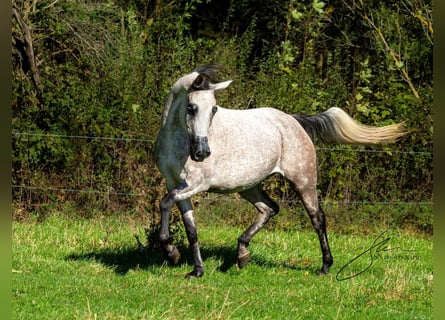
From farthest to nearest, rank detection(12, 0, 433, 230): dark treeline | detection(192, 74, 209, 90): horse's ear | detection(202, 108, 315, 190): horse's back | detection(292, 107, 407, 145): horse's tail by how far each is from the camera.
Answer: detection(12, 0, 433, 230): dark treeline → detection(292, 107, 407, 145): horse's tail → detection(202, 108, 315, 190): horse's back → detection(192, 74, 209, 90): horse's ear

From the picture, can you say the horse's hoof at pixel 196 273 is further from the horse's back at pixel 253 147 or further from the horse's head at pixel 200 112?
the horse's head at pixel 200 112

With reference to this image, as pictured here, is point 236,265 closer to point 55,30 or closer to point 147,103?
point 147,103

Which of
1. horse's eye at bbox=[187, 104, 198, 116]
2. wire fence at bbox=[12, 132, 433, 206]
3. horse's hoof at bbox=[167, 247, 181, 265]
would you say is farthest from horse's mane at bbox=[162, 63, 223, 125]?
wire fence at bbox=[12, 132, 433, 206]

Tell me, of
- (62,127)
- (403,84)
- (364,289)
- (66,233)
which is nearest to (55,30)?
(62,127)

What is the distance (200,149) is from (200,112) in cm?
34

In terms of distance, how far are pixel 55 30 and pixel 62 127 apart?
188 cm

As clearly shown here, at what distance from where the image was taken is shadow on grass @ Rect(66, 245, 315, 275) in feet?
22.9

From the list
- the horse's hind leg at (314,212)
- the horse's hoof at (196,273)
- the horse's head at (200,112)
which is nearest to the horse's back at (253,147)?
the horse's hind leg at (314,212)

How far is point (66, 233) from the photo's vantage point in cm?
838

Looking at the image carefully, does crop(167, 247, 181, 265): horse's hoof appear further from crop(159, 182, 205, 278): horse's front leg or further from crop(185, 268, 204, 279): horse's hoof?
crop(185, 268, 204, 279): horse's hoof

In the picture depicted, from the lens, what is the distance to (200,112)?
20.0ft

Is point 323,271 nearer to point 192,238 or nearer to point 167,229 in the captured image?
point 192,238

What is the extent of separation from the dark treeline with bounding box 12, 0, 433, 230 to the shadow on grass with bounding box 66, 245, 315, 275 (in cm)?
253

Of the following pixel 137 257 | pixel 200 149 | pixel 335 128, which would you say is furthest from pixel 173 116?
pixel 335 128
